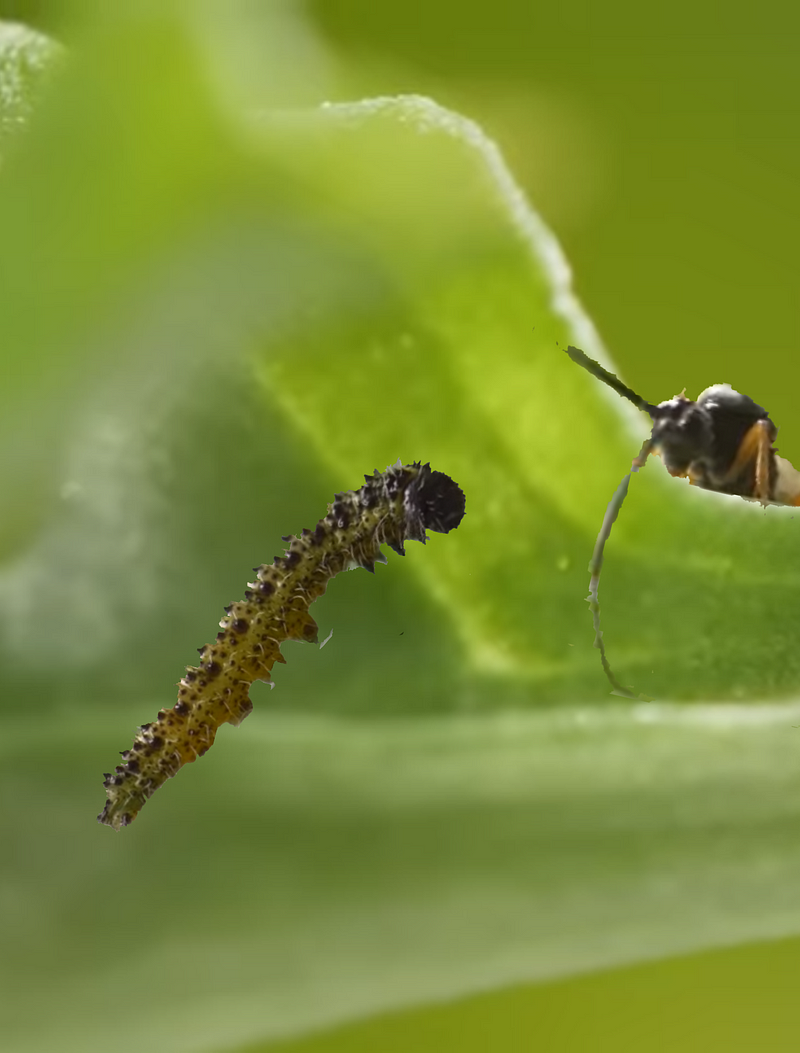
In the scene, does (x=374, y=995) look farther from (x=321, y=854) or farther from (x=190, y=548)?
(x=190, y=548)

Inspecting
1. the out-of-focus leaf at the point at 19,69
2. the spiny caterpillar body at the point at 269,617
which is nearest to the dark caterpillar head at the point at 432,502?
the spiny caterpillar body at the point at 269,617

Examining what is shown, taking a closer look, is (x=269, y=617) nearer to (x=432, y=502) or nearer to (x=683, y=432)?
(x=432, y=502)

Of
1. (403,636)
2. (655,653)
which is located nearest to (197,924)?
(403,636)

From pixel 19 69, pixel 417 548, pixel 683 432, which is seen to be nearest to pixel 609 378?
pixel 683 432

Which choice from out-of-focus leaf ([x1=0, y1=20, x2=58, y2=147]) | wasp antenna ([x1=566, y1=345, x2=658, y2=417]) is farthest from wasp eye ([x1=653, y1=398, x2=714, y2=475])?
out-of-focus leaf ([x1=0, y1=20, x2=58, y2=147])

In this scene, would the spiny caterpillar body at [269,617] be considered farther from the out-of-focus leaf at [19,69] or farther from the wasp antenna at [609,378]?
the out-of-focus leaf at [19,69]

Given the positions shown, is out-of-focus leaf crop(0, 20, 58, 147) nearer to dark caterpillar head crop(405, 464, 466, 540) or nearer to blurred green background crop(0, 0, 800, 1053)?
blurred green background crop(0, 0, 800, 1053)
